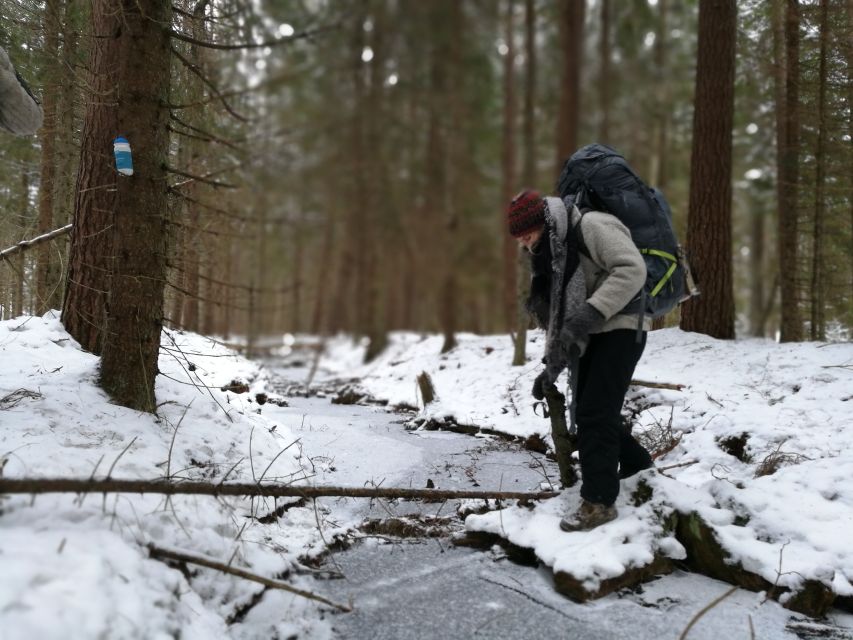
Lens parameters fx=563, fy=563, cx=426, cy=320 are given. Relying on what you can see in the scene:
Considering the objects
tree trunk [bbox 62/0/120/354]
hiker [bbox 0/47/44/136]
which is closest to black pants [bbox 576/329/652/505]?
tree trunk [bbox 62/0/120/354]

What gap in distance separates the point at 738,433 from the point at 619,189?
2457 millimetres

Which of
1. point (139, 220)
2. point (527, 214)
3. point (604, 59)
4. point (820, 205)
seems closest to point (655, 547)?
point (527, 214)

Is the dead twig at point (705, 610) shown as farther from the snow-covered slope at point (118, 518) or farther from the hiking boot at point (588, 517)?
the snow-covered slope at point (118, 518)

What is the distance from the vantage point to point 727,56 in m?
7.29

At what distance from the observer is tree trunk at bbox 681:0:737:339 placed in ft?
23.4

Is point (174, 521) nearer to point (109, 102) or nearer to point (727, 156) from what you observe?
point (109, 102)

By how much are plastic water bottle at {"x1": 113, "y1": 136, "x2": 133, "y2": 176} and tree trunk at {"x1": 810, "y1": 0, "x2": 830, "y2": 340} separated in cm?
811

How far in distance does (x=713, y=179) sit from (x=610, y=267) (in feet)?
16.5

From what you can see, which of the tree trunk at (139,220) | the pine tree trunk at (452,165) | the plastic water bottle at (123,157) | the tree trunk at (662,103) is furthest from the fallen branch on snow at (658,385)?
the tree trunk at (662,103)

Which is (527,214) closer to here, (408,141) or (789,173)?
(789,173)

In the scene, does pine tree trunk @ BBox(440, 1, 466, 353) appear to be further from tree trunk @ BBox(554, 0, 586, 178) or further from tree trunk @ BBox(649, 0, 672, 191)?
tree trunk @ BBox(649, 0, 672, 191)

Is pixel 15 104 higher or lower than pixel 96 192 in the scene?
higher

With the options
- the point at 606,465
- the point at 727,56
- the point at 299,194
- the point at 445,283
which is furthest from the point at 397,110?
the point at 606,465

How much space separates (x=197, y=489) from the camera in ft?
9.55
